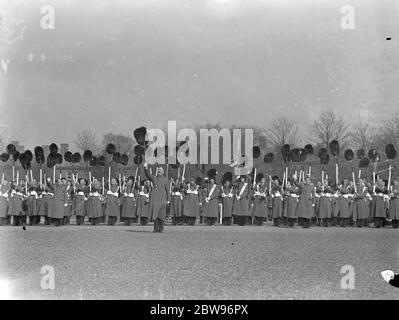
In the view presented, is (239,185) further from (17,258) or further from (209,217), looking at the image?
(17,258)

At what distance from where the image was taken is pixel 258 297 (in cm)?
738

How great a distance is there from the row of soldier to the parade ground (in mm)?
5279

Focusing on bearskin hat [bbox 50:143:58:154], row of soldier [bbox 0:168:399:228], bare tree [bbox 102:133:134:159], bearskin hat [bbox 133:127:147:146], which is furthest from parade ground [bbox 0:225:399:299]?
bare tree [bbox 102:133:134:159]

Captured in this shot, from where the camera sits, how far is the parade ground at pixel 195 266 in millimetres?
7711

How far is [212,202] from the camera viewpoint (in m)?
21.9

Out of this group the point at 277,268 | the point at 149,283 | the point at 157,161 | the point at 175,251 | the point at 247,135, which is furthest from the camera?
the point at 247,135

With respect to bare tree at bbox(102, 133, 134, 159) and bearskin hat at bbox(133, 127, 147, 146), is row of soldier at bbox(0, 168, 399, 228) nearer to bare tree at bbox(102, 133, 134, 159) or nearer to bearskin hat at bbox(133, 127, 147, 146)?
bearskin hat at bbox(133, 127, 147, 146)

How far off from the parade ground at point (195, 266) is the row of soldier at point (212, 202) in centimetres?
528

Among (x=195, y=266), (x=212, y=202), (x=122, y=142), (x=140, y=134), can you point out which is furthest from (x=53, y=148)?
(x=122, y=142)

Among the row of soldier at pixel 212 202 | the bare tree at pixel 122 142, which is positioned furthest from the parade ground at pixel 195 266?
the bare tree at pixel 122 142

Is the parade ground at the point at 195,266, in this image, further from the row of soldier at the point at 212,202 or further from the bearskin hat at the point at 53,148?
the bearskin hat at the point at 53,148

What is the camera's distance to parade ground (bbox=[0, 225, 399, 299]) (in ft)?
25.3

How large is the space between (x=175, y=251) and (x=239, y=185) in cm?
1023
